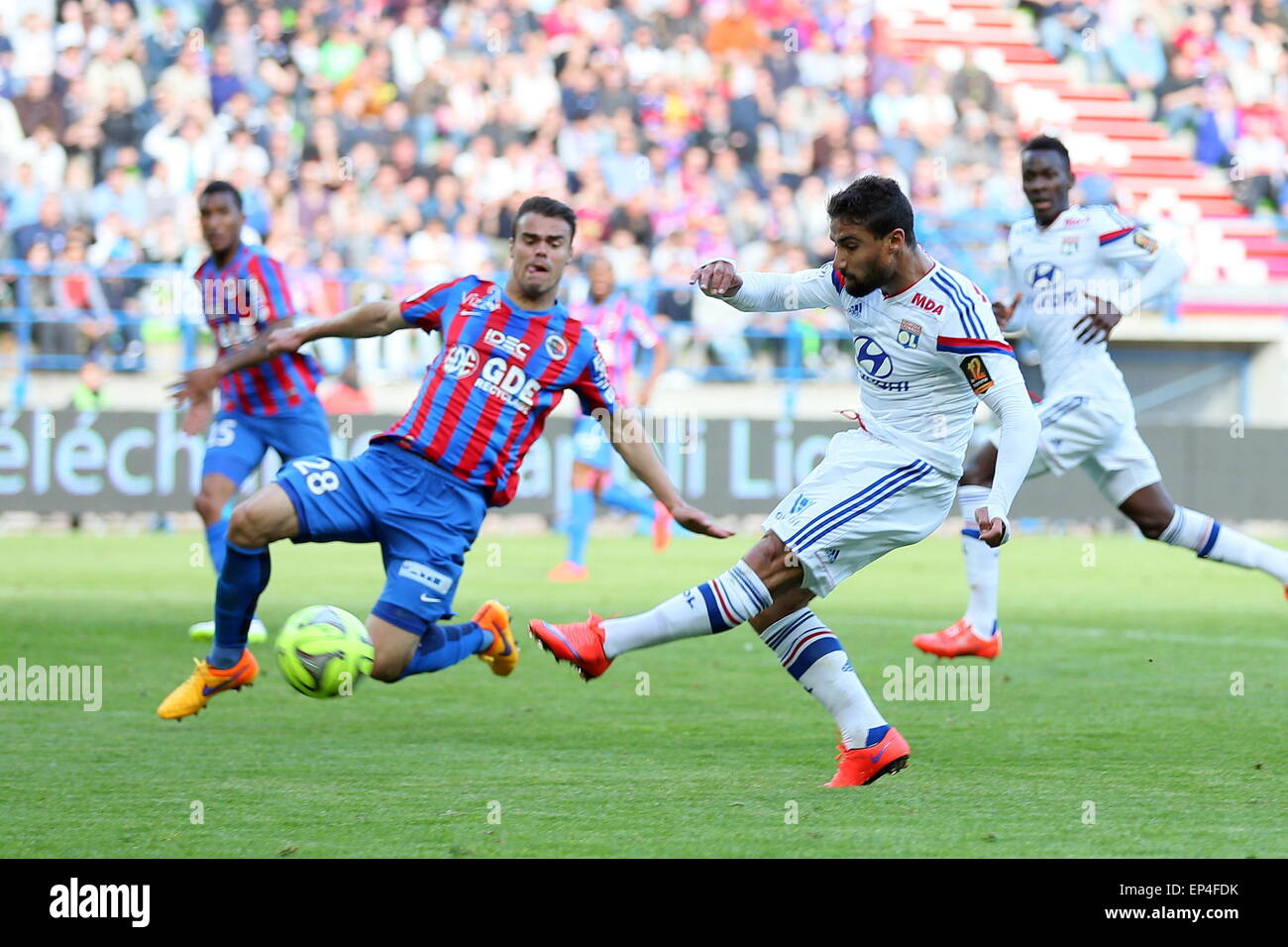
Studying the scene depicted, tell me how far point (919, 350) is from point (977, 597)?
323cm

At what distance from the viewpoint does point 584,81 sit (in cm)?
2345

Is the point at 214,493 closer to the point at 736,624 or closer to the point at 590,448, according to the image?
the point at 736,624

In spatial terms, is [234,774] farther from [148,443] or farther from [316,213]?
[316,213]

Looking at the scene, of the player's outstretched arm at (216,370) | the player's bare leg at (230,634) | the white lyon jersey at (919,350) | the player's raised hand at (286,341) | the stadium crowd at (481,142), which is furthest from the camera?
the stadium crowd at (481,142)

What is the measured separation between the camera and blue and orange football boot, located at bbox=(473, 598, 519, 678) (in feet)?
25.5

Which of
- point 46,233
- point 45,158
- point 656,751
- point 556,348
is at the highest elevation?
point 45,158

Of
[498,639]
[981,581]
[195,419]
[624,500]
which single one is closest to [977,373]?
[498,639]

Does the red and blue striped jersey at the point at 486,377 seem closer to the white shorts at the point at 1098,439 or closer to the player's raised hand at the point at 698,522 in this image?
the player's raised hand at the point at 698,522

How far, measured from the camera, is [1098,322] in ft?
29.4

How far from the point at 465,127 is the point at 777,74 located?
4.38 meters

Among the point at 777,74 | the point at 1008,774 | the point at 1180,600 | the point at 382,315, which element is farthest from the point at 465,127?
the point at 1008,774

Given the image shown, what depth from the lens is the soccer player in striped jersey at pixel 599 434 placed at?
1407 centimetres

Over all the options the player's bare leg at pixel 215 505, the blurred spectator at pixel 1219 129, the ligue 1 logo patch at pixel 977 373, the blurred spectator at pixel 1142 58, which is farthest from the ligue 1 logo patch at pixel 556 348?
the blurred spectator at pixel 1142 58

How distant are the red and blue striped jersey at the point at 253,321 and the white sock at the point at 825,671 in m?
3.50
